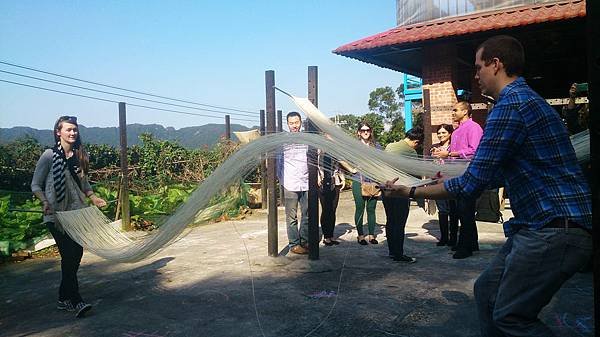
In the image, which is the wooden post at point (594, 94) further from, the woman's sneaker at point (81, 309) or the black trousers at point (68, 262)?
the black trousers at point (68, 262)

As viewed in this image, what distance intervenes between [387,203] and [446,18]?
5.74 metres

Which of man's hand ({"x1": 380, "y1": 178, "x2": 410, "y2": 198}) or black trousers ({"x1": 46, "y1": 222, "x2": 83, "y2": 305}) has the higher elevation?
man's hand ({"x1": 380, "y1": 178, "x2": 410, "y2": 198})

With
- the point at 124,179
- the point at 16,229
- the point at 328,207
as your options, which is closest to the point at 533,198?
the point at 328,207

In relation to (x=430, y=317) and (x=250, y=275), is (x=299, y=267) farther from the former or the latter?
(x=430, y=317)

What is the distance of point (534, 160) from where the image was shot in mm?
1864

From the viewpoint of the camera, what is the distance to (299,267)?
4.87 m

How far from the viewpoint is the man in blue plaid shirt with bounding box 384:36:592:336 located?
1.81m

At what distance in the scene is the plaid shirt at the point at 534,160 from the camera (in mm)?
1823

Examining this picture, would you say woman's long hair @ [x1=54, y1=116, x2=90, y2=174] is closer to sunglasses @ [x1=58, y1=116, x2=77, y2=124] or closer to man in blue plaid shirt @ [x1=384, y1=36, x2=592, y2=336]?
sunglasses @ [x1=58, y1=116, x2=77, y2=124]

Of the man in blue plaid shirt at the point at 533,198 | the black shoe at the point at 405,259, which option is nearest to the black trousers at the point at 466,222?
the black shoe at the point at 405,259

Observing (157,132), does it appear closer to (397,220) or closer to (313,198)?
(313,198)

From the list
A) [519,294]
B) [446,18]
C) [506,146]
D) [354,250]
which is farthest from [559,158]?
[446,18]

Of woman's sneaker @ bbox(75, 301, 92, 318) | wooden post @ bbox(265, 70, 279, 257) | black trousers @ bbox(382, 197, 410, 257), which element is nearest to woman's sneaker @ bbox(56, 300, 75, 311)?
woman's sneaker @ bbox(75, 301, 92, 318)

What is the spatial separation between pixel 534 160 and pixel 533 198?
163 mm
